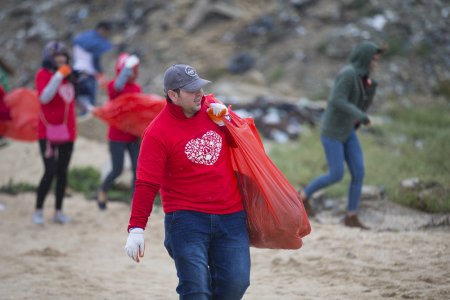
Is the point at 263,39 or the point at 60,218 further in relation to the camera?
the point at 263,39

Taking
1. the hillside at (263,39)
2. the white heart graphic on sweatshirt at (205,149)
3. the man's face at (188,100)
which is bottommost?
the hillside at (263,39)

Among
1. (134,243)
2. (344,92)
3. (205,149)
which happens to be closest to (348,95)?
(344,92)

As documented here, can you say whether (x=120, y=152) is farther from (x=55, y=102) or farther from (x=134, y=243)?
(x=134, y=243)

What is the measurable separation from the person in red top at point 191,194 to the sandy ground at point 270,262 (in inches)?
61.4

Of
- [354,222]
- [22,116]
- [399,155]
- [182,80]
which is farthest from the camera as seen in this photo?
[399,155]

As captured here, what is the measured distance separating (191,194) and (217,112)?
20.7 inches

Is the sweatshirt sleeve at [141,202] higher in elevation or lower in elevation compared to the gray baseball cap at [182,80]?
lower

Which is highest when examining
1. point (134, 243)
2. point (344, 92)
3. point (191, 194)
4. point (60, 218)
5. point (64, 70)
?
point (191, 194)

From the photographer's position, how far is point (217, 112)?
3.95 meters

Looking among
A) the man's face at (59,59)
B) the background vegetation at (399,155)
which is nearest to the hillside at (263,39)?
the background vegetation at (399,155)

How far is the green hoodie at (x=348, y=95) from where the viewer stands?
21.6ft

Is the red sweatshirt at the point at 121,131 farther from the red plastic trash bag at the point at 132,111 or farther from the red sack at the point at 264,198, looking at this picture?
the red sack at the point at 264,198

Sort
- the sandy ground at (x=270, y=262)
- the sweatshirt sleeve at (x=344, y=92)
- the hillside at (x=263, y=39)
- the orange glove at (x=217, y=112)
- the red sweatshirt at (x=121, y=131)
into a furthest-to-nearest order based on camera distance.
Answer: the hillside at (x=263, y=39) → the red sweatshirt at (x=121, y=131) → the sweatshirt sleeve at (x=344, y=92) → the sandy ground at (x=270, y=262) → the orange glove at (x=217, y=112)

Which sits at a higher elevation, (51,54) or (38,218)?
(51,54)
